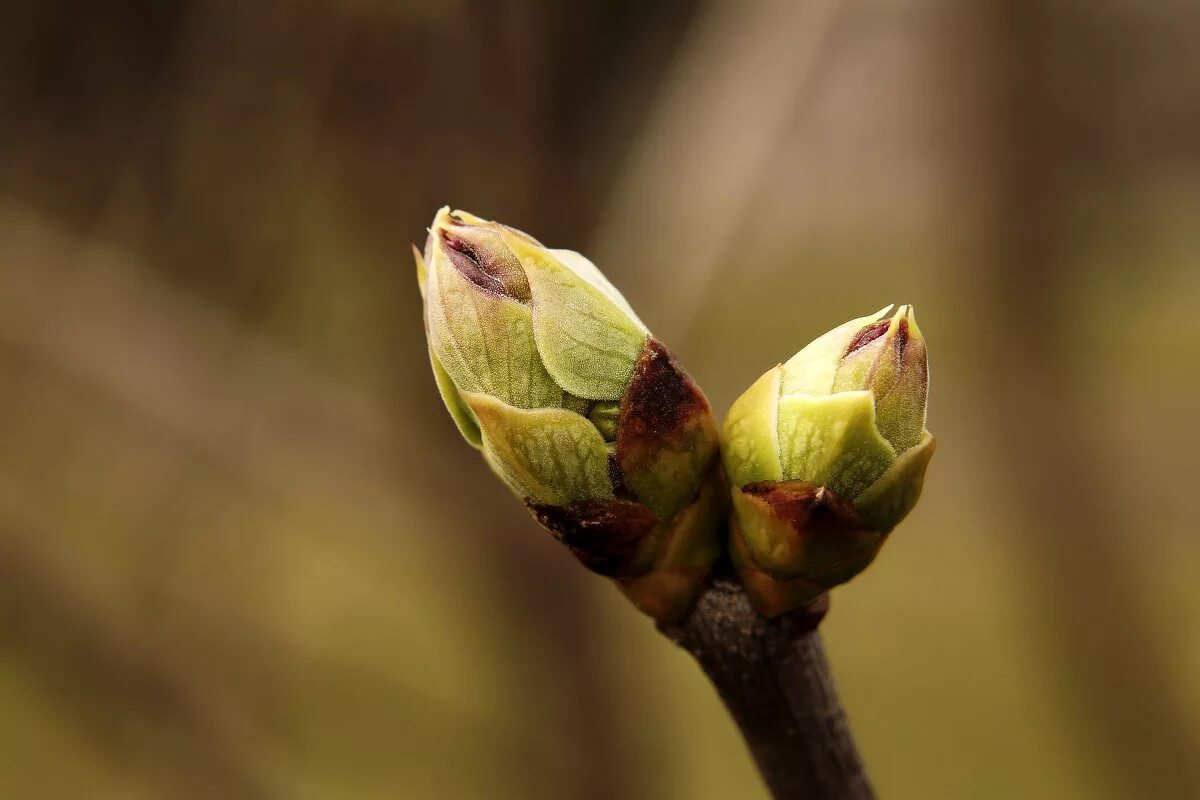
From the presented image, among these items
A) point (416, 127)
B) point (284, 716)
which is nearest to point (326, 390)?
point (416, 127)

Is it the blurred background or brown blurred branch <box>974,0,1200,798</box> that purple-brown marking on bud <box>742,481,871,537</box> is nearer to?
the blurred background

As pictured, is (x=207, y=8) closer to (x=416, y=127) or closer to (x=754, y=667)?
(x=416, y=127)

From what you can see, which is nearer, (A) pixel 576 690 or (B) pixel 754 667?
(B) pixel 754 667

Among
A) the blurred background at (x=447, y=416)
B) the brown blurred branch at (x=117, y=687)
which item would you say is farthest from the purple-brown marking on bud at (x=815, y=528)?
the brown blurred branch at (x=117, y=687)

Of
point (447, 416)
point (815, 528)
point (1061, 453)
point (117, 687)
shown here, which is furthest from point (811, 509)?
point (117, 687)

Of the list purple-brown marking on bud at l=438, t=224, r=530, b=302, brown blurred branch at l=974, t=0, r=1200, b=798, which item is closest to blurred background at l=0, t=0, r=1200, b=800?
brown blurred branch at l=974, t=0, r=1200, b=798
